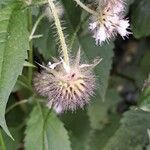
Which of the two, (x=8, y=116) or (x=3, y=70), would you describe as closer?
(x=3, y=70)

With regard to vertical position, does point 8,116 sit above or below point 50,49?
below

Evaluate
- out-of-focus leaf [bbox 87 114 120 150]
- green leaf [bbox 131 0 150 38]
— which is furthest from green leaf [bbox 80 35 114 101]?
out-of-focus leaf [bbox 87 114 120 150]

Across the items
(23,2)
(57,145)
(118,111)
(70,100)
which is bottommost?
(118,111)

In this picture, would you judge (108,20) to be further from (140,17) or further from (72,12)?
(140,17)

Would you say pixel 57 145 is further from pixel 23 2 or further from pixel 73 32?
pixel 23 2

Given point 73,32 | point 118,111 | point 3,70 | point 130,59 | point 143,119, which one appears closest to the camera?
point 3,70

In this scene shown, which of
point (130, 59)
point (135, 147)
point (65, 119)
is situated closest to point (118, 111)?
point (130, 59)

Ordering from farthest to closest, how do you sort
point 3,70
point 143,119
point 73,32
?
1. point 143,119
2. point 73,32
3. point 3,70
